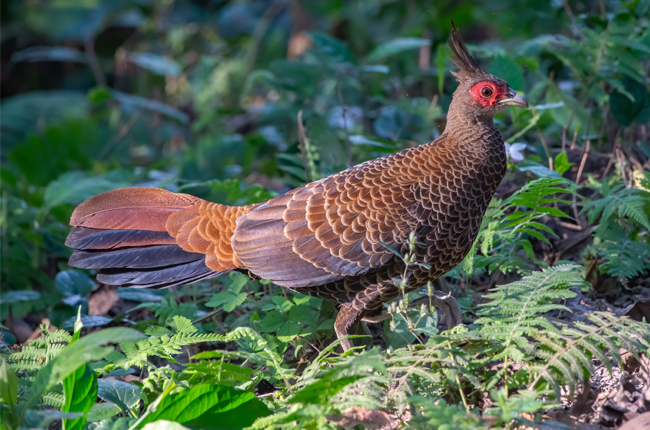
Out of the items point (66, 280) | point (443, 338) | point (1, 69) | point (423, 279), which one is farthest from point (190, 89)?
point (443, 338)

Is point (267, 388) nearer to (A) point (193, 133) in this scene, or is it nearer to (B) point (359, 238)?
(B) point (359, 238)

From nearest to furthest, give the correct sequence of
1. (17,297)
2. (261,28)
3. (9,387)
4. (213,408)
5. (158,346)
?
(9,387), (213,408), (158,346), (17,297), (261,28)

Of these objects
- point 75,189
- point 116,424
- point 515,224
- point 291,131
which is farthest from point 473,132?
point 75,189

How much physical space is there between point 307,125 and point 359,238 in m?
1.96

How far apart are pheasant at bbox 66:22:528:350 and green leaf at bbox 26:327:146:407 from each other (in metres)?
1.00

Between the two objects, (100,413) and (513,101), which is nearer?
(100,413)

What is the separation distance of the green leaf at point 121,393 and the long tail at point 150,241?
2.24 feet

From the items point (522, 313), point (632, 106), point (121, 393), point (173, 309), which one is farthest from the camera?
point (632, 106)

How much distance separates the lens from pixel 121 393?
2.40 meters

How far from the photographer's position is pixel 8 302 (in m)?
3.65

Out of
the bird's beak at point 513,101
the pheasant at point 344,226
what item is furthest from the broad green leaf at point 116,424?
the bird's beak at point 513,101

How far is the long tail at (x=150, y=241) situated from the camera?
306cm

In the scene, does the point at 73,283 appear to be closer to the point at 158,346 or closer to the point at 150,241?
the point at 150,241

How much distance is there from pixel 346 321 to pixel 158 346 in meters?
0.89
